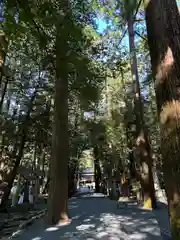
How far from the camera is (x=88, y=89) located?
479 centimetres

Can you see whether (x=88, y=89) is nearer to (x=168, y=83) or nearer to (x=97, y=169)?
(x=168, y=83)

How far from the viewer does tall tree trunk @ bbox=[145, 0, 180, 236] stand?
2.12 metres

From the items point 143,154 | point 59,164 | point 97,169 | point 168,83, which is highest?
point 97,169

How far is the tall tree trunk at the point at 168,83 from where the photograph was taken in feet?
6.97

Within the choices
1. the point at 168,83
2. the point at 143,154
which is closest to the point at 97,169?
the point at 143,154

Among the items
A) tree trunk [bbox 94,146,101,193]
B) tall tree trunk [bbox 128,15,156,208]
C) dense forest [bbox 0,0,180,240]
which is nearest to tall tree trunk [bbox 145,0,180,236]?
dense forest [bbox 0,0,180,240]

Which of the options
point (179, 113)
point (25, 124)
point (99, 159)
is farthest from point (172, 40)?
point (99, 159)

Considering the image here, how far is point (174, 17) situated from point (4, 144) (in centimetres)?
1219

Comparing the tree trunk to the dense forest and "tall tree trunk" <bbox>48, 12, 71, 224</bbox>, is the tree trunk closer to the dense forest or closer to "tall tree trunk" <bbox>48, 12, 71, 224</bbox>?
the dense forest

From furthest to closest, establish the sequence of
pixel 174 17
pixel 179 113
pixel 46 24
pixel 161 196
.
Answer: pixel 161 196, pixel 46 24, pixel 174 17, pixel 179 113

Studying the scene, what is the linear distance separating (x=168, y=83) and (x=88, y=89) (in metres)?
2.61

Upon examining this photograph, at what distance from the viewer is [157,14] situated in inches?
102

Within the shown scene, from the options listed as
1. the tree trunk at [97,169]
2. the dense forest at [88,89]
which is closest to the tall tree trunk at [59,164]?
the dense forest at [88,89]

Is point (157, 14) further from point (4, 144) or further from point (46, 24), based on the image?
point (4, 144)
